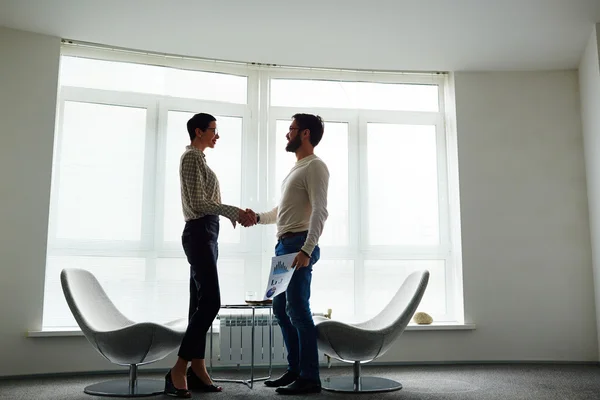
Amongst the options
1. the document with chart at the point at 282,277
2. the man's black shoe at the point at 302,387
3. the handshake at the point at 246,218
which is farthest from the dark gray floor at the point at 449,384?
the handshake at the point at 246,218

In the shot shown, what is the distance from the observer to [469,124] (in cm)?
478

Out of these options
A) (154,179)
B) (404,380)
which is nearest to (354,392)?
(404,380)

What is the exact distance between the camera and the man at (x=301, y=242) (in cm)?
294

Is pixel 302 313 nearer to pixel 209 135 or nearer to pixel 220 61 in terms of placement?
pixel 209 135

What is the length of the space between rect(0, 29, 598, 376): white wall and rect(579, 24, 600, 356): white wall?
3.2 inches

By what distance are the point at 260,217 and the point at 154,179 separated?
1.35 metres

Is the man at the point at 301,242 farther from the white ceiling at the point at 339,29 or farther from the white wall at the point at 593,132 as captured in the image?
Answer: the white wall at the point at 593,132

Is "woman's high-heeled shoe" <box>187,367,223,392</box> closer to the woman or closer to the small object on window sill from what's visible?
the woman

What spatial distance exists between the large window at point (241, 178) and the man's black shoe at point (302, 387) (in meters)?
1.57

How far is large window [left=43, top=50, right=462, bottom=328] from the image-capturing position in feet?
14.1

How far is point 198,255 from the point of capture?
9.70 ft

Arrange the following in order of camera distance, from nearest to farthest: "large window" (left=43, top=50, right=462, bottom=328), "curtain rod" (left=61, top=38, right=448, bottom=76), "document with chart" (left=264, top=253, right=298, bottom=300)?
1. "document with chart" (left=264, top=253, right=298, bottom=300)
2. "large window" (left=43, top=50, right=462, bottom=328)
3. "curtain rod" (left=61, top=38, right=448, bottom=76)

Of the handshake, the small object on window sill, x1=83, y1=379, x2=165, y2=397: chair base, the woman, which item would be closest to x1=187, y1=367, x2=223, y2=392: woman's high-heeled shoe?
the woman

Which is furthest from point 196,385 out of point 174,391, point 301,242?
point 301,242
